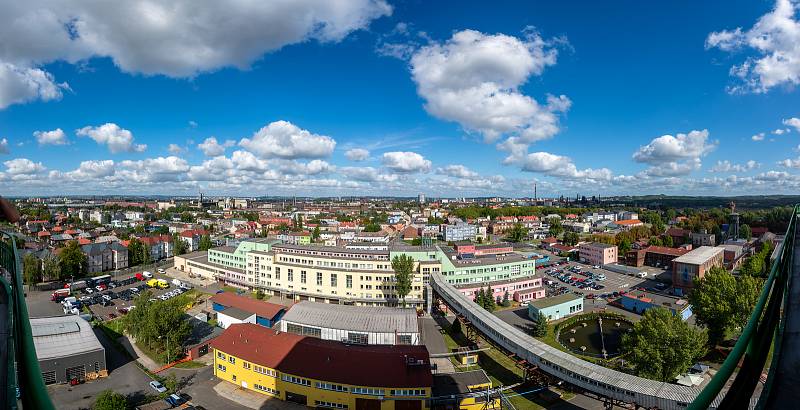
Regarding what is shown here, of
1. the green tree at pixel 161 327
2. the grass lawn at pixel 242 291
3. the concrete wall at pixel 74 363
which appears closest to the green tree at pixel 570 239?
the grass lawn at pixel 242 291

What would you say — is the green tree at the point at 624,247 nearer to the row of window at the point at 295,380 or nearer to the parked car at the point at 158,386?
the row of window at the point at 295,380

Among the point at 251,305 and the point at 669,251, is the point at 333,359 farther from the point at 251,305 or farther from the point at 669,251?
the point at 669,251

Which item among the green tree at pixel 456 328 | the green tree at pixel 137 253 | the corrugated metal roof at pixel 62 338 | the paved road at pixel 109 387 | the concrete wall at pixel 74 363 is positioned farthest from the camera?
the green tree at pixel 137 253

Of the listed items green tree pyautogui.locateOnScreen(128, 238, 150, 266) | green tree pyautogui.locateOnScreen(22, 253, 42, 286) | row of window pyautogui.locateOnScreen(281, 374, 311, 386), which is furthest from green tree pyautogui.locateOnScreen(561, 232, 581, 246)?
green tree pyautogui.locateOnScreen(22, 253, 42, 286)

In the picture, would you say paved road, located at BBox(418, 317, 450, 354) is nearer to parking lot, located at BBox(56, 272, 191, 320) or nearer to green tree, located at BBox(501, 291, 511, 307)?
green tree, located at BBox(501, 291, 511, 307)

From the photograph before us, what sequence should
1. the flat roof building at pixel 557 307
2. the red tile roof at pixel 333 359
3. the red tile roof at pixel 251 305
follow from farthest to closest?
the flat roof building at pixel 557 307 → the red tile roof at pixel 251 305 → the red tile roof at pixel 333 359

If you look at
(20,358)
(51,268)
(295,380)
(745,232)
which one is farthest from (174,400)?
(745,232)
